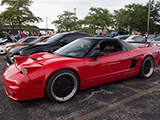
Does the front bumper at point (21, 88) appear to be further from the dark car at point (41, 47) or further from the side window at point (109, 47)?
the dark car at point (41, 47)

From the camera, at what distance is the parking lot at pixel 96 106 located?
212 cm

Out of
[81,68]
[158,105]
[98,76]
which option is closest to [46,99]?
[81,68]

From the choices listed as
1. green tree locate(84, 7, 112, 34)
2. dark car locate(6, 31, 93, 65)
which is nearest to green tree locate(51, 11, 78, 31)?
green tree locate(84, 7, 112, 34)

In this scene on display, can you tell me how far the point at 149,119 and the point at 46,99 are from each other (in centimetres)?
182

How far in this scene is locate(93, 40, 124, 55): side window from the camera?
3.24 m

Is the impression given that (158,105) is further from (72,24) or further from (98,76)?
(72,24)

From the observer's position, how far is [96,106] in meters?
2.41

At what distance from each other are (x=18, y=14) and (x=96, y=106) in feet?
106

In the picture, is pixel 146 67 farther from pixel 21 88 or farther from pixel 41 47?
pixel 41 47

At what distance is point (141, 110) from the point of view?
2262mm

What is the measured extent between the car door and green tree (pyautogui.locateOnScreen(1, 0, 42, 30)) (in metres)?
30.8

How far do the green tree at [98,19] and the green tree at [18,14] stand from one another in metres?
19.0

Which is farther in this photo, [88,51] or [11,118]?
[88,51]

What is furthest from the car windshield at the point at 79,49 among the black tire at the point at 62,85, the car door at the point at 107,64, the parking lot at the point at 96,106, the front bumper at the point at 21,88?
the front bumper at the point at 21,88
